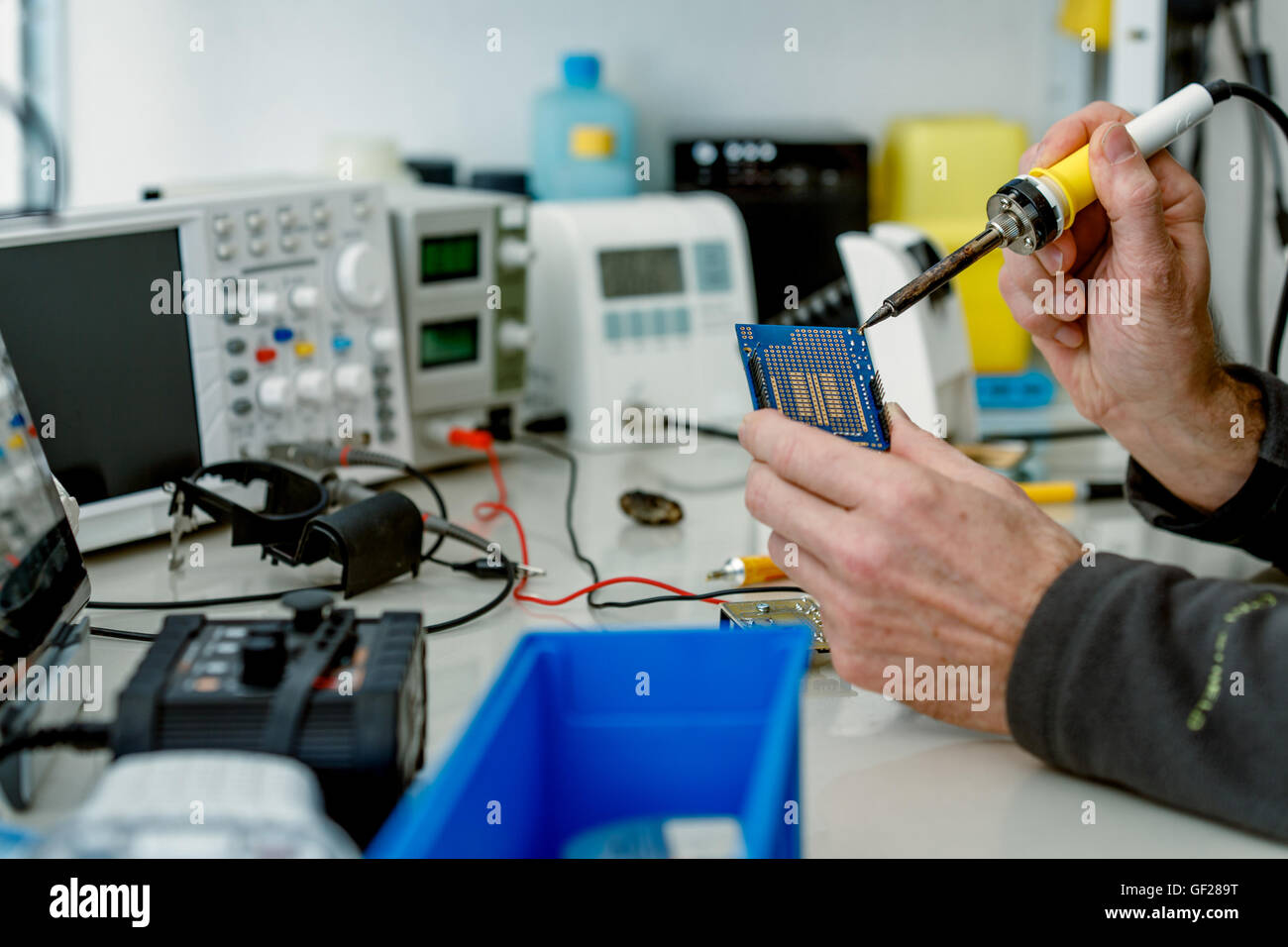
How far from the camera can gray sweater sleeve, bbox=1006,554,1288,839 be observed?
2.23 ft

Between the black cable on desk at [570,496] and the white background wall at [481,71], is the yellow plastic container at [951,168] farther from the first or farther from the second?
the black cable on desk at [570,496]

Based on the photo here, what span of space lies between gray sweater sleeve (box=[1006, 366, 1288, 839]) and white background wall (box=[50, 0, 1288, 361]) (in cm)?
142

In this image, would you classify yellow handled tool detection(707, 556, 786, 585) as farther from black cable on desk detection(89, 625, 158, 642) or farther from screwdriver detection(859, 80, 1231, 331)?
black cable on desk detection(89, 625, 158, 642)

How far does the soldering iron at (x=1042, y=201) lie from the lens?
92 cm

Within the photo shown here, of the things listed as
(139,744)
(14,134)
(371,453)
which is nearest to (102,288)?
(371,453)

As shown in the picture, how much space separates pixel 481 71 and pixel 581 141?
1.09 ft

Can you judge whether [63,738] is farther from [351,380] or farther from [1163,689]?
[351,380]

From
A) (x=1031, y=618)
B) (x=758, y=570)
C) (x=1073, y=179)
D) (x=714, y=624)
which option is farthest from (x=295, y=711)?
(x=1073, y=179)

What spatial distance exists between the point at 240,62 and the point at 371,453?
110cm

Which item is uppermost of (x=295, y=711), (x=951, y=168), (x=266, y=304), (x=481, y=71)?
(x=481, y=71)

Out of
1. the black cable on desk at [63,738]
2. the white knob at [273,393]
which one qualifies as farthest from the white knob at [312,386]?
the black cable on desk at [63,738]

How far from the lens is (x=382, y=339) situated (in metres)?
1.35

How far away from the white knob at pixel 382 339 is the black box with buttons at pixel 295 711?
81 cm
